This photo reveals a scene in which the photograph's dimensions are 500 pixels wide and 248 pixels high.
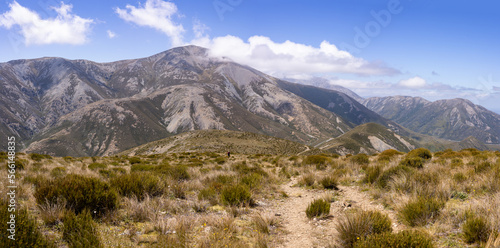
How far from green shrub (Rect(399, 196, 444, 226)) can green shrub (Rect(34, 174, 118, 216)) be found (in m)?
7.93

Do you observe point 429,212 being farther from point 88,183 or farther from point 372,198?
point 88,183

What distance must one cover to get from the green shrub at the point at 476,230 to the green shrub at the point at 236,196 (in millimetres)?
5655

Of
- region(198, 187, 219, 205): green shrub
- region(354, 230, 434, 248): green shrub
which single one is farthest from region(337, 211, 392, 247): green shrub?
region(198, 187, 219, 205): green shrub

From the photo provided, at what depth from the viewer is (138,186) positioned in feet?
25.1

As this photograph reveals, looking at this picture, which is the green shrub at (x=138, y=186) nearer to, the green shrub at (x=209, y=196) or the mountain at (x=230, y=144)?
the green shrub at (x=209, y=196)

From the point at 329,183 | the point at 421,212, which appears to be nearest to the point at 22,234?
the point at 421,212

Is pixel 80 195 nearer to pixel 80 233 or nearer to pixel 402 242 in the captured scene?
pixel 80 233

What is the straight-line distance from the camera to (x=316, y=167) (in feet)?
58.2

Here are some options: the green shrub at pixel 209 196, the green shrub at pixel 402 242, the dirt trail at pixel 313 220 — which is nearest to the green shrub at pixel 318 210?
the dirt trail at pixel 313 220

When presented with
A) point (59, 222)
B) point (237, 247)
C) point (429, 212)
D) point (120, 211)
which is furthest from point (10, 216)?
point (429, 212)

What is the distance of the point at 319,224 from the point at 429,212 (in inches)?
109

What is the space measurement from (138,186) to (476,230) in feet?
30.0

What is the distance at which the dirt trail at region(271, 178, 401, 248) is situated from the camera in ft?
17.8

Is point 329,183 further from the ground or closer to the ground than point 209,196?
closer to the ground
